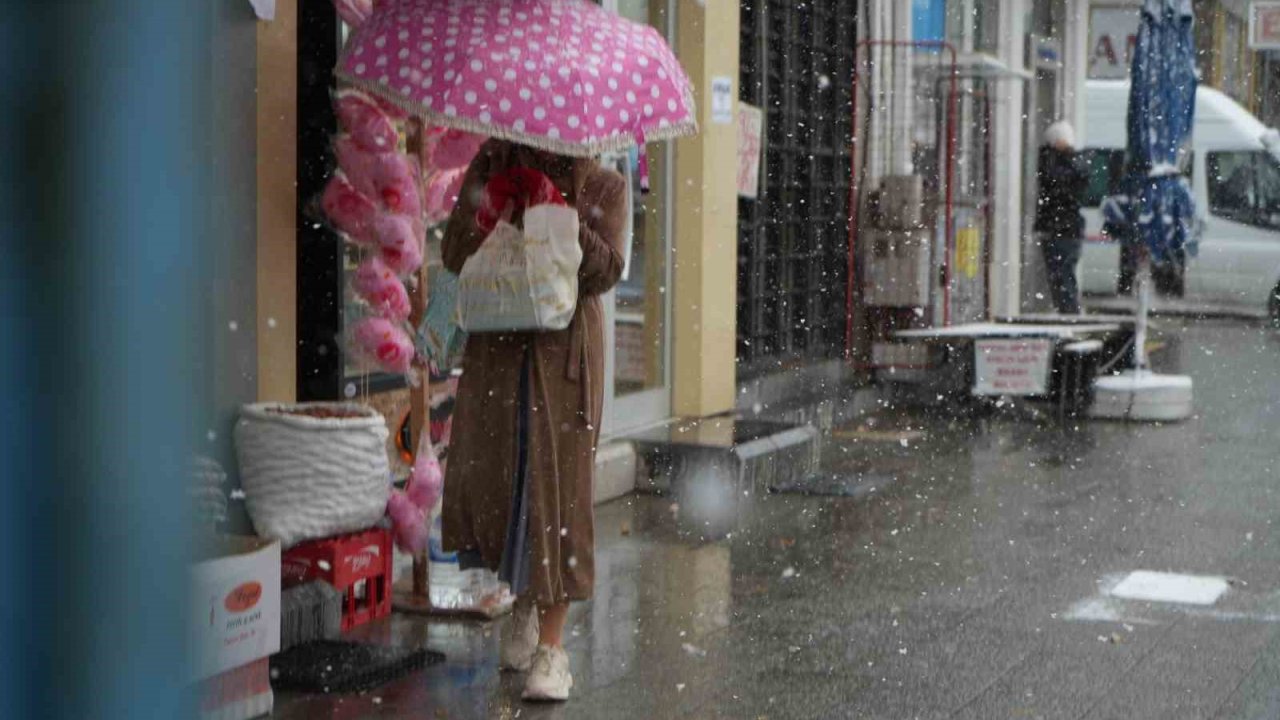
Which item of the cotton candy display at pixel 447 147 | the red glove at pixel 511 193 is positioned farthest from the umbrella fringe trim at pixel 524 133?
the cotton candy display at pixel 447 147

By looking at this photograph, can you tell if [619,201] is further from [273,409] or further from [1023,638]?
[1023,638]

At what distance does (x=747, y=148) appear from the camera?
11461 millimetres

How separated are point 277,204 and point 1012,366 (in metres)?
7.73

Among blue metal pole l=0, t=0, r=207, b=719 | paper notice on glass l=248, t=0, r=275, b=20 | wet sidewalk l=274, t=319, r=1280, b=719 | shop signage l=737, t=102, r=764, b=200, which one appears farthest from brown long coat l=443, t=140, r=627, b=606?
shop signage l=737, t=102, r=764, b=200

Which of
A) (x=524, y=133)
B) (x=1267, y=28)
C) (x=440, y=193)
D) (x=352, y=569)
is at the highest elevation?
(x=1267, y=28)

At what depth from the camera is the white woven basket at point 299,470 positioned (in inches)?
231

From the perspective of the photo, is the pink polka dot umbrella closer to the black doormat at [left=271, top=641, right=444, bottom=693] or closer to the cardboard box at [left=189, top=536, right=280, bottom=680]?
the cardboard box at [left=189, top=536, right=280, bottom=680]

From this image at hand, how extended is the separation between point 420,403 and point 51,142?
202 inches

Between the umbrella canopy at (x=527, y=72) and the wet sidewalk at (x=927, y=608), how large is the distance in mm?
1598

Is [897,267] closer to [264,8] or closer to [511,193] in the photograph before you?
[264,8]

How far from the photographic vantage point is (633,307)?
34.1 feet

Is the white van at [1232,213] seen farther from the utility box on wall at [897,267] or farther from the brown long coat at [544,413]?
the brown long coat at [544,413]

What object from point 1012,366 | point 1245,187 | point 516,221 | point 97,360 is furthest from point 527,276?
point 1245,187

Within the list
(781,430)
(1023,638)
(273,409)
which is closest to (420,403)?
(273,409)
